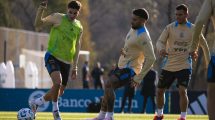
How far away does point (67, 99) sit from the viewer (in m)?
34.5

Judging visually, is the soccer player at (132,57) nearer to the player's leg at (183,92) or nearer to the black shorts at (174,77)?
the black shorts at (174,77)

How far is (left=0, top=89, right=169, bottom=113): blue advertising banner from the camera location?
33.7 meters

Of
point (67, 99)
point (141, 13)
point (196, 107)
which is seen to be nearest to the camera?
point (141, 13)

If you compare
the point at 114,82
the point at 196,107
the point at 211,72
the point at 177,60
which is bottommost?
the point at 196,107

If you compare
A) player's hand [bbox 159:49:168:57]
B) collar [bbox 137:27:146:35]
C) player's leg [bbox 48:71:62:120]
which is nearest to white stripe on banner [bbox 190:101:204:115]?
player's hand [bbox 159:49:168:57]

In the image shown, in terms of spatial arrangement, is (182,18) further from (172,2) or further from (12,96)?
(172,2)

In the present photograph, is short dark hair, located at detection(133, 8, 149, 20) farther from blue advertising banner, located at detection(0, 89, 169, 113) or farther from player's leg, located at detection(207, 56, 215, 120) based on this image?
blue advertising banner, located at detection(0, 89, 169, 113)

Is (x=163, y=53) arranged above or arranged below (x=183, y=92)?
above

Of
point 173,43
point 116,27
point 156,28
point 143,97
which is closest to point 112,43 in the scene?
point 116,27

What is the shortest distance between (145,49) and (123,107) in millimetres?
15940

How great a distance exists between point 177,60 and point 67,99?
53.9ft

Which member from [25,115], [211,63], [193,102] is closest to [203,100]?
[193,102]

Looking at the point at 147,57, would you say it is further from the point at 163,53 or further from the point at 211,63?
the point at 211,63

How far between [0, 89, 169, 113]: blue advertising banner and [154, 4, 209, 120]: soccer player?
1501 cm
